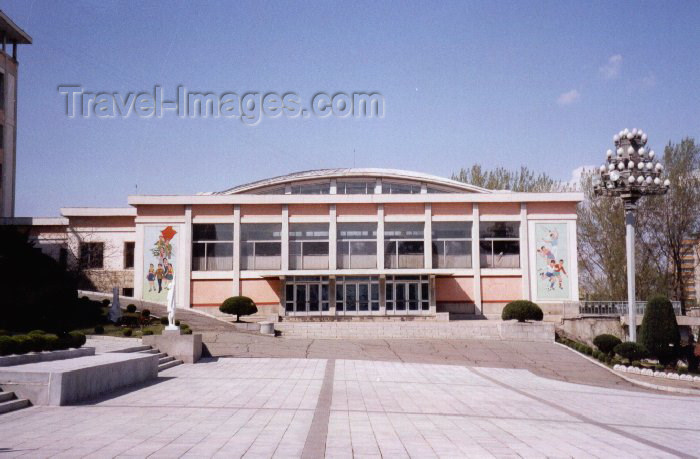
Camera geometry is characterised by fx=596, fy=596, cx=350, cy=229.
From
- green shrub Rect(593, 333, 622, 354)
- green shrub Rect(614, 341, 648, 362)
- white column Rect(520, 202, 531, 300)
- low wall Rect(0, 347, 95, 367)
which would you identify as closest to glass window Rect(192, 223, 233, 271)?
white column Rect(520, 202, 531, 300)

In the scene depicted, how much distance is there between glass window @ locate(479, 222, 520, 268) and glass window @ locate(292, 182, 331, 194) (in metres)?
11.7

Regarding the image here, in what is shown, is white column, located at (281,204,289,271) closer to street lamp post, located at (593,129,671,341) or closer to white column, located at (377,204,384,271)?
white column, located at (377,204,384,271)

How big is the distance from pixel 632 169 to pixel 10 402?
1026 inches

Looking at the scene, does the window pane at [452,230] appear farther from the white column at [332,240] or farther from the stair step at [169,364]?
the stair step at [169,364]

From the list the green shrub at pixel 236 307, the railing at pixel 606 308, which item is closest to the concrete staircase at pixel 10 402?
the green shrub at pixel 236 307

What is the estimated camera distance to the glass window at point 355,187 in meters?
43.9

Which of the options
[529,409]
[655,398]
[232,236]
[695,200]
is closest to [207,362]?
[529,409]

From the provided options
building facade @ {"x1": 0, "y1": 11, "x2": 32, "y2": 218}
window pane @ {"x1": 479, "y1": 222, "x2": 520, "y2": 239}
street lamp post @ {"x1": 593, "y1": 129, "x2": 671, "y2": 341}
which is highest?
building facade @ {"x1": 0, "y1": 11, "x2": 32, "y2": 218}

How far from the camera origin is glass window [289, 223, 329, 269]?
38.5 metres

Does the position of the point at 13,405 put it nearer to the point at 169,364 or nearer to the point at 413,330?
the point at 169,364

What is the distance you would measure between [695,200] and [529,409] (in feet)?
112

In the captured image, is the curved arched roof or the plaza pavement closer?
the plaza pavement

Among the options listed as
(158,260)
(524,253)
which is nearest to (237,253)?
(158,260)

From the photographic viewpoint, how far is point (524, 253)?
38.1 meters
